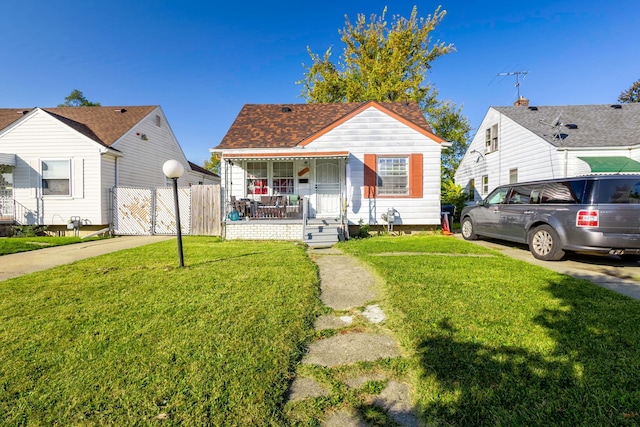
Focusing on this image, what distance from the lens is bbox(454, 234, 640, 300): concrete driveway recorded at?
4.49 m

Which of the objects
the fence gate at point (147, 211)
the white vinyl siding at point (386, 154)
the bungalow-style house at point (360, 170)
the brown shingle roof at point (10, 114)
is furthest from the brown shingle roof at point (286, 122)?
the brown shingle roof at point (10, 114)

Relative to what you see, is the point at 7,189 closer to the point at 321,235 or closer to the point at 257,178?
the point at 257,178

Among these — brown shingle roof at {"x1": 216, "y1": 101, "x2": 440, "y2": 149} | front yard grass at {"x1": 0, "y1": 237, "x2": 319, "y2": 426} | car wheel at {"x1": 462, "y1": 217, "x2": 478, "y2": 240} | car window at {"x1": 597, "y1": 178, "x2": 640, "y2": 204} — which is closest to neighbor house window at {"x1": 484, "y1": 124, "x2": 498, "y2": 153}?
brown shingle roof at {"x1": 216, "y1": 101, "x2": 440, "y2": 149}

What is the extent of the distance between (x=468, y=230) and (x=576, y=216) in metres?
3.76

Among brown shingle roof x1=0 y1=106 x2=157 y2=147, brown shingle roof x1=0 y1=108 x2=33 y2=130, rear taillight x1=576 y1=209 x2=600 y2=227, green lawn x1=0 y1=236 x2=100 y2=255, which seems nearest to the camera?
rear taillight x1=576 y1=209 x2=600 y2=227

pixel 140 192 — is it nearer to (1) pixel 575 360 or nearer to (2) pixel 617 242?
(1) pixel 575 360

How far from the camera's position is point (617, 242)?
5.39 meters

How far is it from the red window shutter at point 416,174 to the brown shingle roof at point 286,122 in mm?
1118

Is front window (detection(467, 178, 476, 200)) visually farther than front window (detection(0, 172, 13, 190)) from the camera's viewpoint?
Yes

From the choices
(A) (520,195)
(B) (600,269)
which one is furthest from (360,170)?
(B) (600,269)

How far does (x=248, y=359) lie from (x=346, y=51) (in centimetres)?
2354

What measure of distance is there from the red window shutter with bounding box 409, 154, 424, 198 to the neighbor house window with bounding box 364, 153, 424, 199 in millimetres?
77

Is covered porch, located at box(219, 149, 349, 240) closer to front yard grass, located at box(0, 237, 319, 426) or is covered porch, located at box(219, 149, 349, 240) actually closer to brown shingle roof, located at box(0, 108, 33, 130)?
front yard grass, located at box(0, 237, 319, 426)

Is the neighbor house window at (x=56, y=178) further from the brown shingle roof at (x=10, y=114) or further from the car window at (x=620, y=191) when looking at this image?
the car window at (x=620, y=191)
